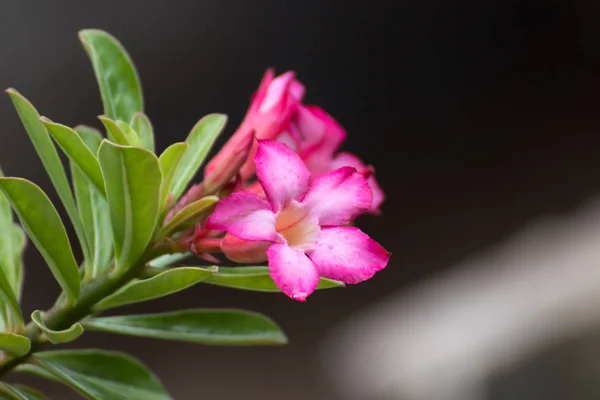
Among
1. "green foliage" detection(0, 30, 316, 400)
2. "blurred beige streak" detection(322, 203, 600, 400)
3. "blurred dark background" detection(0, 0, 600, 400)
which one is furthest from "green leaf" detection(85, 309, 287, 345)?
"blurred beige streak" detection(322, 203, 600, 400)

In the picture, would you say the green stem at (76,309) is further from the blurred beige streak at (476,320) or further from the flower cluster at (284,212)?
the blurred beige streak at (476,320)

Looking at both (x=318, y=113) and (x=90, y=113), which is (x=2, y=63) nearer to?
(x=90, y=113)

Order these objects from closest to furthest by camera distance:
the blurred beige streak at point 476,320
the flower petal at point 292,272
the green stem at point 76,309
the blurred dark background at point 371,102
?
the flower petal at point 292,272, the green stem at point 76,309, the blurred dark background at point 371,102, the blurred beige streak at point 476,320

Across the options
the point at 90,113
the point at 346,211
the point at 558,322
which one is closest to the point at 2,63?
the point at 90,113

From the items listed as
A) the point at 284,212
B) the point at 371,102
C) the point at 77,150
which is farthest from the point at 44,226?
the point at 371,102

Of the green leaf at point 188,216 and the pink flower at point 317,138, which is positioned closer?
the green leaf at point 188,216

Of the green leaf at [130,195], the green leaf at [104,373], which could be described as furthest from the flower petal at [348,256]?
the green leaf at [104,373]
